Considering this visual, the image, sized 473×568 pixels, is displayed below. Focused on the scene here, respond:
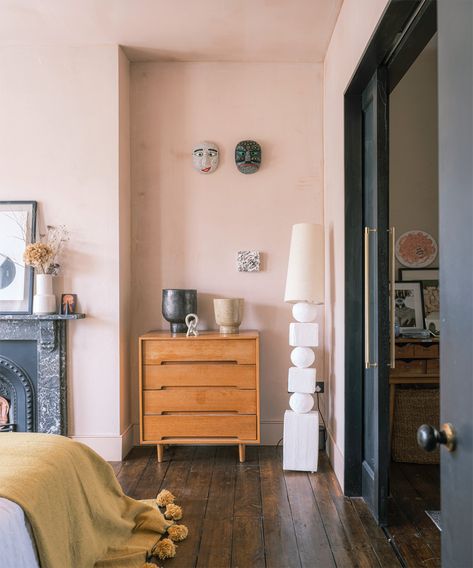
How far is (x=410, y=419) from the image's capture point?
3607mm

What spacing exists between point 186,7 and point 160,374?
2378 millimetres

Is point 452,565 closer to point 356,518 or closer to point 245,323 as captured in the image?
point 356,518

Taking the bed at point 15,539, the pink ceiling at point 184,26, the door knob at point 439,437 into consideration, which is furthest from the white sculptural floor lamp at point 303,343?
the door knob at point 439,437

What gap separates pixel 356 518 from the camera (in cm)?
270

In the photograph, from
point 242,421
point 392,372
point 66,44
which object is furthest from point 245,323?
point 66,44

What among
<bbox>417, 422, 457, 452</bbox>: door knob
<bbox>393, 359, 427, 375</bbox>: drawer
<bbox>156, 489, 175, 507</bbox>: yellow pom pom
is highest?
<bbox>417, 422, 457, 452</bbox>: door knob

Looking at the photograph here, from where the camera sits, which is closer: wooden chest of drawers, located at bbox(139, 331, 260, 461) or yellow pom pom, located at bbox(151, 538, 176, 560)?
yellow pom pom, located at bbox(151, 538, 176, 560)

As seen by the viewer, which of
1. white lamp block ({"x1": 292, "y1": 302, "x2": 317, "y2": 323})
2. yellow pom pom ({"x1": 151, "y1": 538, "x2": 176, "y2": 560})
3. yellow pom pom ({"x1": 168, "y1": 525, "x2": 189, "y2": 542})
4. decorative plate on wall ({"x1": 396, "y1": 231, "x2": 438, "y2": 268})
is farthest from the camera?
decorative plate on wall ({"x1": 396, "y1": 231, "x2": 438, "y2": 268})

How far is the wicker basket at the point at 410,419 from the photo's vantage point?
11.8ft

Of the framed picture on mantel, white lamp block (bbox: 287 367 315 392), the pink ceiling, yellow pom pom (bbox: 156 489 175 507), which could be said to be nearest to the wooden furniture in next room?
white lamp block (bbox: 287 367 315 392)

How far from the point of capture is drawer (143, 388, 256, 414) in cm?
363

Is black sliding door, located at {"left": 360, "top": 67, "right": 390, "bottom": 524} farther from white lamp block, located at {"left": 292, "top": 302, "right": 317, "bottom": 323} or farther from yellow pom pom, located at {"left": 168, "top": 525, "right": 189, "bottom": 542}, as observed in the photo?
yellow pom pom, located at {"left": 168, "top": 525, "right": 189, "bottom": 542}

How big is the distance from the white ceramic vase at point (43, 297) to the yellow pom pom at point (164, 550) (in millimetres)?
1893

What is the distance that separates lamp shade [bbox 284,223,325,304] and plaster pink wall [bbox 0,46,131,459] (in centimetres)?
126
